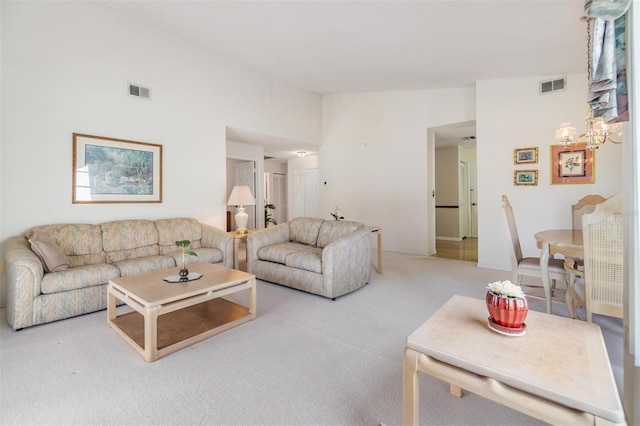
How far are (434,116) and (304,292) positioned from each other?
4.05 metres

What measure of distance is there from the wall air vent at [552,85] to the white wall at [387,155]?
40.2 inches

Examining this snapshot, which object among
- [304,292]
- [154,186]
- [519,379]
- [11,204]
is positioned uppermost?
[154,186]

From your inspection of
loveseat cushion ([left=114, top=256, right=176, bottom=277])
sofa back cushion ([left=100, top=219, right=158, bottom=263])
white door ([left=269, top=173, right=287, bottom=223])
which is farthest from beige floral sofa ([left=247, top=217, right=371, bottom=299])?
white door ([left=269, top=173, right=287, bottom=223])

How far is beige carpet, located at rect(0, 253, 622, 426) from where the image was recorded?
4.77 ft

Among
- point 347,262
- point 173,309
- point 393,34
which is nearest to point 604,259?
point 347,262

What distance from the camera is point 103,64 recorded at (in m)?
3.50

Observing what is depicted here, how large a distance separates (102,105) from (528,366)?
456cm

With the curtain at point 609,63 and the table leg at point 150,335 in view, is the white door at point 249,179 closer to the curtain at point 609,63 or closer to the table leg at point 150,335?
the table leg at point 150,335

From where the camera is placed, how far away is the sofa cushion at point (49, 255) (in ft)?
8.71

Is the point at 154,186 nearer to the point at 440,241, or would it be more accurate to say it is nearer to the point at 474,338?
the point at 474,338

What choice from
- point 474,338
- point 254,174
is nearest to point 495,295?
point 474,338

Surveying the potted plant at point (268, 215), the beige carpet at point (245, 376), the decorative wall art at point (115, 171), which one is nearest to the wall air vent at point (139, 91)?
the decorative wall art at point (115, 171)

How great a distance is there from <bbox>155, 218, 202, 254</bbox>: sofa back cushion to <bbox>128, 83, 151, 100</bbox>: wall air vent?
1.66 meters

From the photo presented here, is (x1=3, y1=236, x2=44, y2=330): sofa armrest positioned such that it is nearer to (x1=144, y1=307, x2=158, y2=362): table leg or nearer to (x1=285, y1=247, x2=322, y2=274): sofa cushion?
(x1=144, y1=307, x2=158, y2=362): table leg
